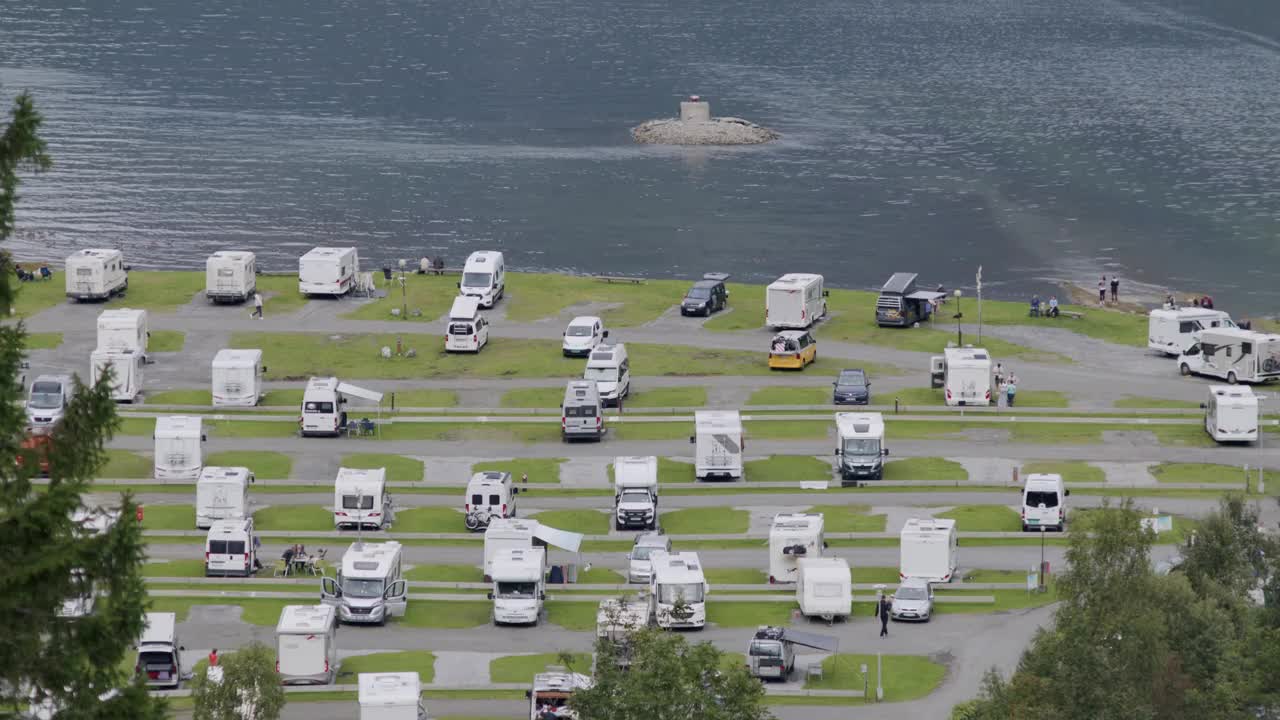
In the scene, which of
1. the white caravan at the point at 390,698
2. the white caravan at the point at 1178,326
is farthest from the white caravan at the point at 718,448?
the white caravan at the point at 1178,326

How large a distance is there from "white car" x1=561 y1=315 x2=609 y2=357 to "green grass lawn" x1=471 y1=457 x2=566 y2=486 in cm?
1650

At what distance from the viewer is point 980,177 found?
190375 mm

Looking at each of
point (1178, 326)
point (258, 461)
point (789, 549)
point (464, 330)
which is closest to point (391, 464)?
point (258, 461)

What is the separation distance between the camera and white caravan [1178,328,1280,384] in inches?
4119

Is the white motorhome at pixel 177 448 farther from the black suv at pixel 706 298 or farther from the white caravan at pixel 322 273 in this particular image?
the black suv at pixel 706 298

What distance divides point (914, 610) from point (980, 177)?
12365 centimetres

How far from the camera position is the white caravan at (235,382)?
99.9 metres

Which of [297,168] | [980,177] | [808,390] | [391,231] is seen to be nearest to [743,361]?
[808,390]

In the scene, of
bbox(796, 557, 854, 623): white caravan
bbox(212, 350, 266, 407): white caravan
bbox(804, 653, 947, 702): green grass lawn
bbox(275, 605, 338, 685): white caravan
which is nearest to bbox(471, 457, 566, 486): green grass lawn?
bbox(212, 350, 266, 407): white caravan

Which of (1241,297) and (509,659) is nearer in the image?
(509,659)

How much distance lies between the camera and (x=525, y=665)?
67500mm

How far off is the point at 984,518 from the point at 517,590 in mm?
22090

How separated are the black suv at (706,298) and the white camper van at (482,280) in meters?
11.1

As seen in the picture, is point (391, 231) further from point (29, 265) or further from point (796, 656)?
point (796, 656)
